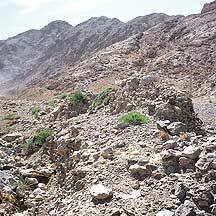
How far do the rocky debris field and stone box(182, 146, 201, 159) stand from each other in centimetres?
2

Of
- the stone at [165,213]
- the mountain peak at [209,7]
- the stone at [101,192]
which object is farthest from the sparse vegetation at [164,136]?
the mountain peak at [209,7]

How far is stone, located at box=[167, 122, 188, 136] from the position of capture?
9.44 metres

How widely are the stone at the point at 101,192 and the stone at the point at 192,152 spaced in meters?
1.39

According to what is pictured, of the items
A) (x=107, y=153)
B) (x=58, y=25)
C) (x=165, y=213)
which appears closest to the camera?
(x=165, y=213)

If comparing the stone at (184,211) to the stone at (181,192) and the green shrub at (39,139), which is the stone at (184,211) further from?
the green shrub at (39,139)

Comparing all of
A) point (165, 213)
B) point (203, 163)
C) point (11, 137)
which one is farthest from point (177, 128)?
point (11, 137)

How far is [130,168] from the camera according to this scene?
27.3ft

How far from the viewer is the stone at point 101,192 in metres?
7.68

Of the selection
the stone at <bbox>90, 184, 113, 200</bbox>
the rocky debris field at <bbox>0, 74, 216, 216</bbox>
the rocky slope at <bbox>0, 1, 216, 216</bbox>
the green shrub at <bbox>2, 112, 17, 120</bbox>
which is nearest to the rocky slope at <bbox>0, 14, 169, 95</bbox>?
the green shrub at <bbox>2, 112, 17, 120</bbox>

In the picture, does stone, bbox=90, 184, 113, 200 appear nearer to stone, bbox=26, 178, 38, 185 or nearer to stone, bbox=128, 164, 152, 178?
stone, bbox=128, 164, 152, 178

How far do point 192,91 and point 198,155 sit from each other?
2417cm

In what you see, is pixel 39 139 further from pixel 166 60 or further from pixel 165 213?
pixel 166 60

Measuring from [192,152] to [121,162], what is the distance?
1.55 m

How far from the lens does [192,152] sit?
25.6 ft
